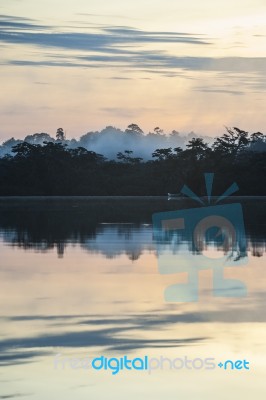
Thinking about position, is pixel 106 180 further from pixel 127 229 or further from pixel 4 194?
pixel 127 229

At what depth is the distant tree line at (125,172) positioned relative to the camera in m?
96.1

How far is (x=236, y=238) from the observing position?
25.6 m

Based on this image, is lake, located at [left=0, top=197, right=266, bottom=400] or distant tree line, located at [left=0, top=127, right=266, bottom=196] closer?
lake, located at [left=0, top=197, right=266, bottom=400]

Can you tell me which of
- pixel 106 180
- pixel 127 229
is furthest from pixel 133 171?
pixel 127 229

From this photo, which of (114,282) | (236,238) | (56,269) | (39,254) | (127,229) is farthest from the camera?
(127,229)

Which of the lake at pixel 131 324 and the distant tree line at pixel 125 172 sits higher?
the distant tree line at pixel 125 172

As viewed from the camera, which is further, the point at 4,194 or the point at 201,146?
the point at 201,146

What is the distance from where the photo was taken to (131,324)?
1143 cm

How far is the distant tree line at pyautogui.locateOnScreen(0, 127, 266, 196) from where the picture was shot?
9612 cm

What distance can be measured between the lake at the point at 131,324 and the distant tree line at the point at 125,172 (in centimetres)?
7512

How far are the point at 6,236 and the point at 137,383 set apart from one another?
1788cm

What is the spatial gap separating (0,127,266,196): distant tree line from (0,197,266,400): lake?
7512 cm

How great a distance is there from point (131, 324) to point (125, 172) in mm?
89281

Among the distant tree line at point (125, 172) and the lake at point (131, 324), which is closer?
the lake at point (131, 324)
